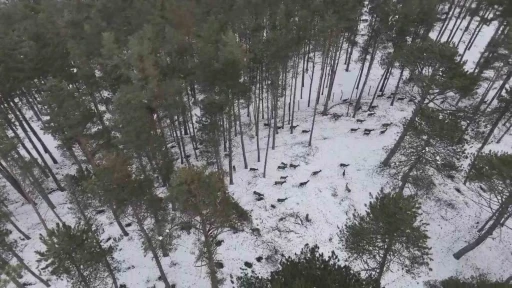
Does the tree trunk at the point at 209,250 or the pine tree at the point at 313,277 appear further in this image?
the tree trunk at the point at 209,250

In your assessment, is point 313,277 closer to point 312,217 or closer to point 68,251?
point 312,217

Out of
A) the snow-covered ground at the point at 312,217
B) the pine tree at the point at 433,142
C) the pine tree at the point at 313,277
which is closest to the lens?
the pine tree at the point at 313,277

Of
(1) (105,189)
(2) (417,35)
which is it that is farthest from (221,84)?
(2) (417,35)

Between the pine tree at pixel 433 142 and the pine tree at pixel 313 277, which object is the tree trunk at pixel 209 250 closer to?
the pine tree at pixel 313 277

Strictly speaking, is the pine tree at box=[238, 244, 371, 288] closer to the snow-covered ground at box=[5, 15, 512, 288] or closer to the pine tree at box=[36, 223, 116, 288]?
the snow-covered ground at box=[5, 15, 512, 288]

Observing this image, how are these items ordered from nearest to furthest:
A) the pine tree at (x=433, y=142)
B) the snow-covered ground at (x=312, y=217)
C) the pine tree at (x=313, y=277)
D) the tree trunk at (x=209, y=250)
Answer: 1. the pine tree at (x=313, y=277)
2. the tree trunk at (x=209, y=250)
3. the pine tree at (x=433, y=142)
4. the snow-covered ground at (x=312, y=217)

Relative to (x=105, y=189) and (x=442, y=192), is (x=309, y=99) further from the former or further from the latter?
(x=105, y=189)

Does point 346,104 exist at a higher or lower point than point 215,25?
lower

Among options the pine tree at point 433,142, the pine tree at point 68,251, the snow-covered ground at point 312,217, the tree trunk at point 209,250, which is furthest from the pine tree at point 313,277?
the pine tree at point 433,142
